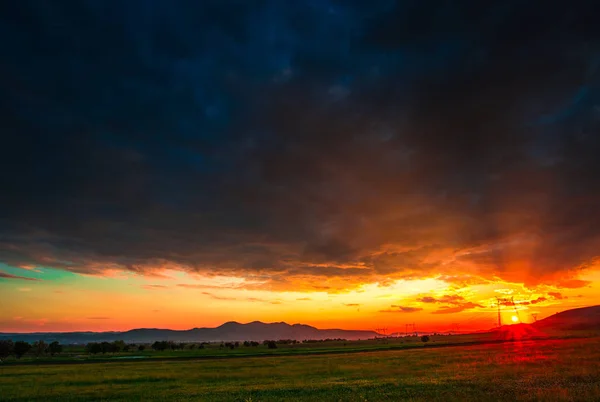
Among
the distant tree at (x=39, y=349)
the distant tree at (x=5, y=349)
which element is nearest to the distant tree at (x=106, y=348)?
the distant tree at (x=39, y=349)

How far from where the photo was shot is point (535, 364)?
44.4 metres

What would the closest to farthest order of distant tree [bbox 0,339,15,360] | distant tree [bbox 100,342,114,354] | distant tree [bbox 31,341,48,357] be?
distant tree [bbox 0,339,15,360]
distant tree [bbox 31,341,48,357]
distant tree [bbox 100,342,114,354]

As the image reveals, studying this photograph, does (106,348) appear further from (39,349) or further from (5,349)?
(5,349)

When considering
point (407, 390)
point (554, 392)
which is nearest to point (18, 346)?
point (407, 390)

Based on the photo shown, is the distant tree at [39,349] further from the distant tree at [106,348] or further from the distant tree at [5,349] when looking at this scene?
the distant tree at [106,348]

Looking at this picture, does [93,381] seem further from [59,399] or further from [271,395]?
[271,395]

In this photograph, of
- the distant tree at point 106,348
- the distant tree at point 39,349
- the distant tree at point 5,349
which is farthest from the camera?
the distant tree at point 106,348

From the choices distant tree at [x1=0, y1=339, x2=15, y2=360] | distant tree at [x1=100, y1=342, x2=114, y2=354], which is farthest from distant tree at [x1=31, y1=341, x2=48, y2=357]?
distant tree at [x1=100, y1=342, x2=114, y2=354]

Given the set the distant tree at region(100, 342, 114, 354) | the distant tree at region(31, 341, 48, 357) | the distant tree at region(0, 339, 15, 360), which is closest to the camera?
the distant tree at region(0, 339, 15, 360)

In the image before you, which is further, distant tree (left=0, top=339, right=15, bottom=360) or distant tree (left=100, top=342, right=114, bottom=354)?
distant tree (left=100, top=342, right=114, bottom=354)

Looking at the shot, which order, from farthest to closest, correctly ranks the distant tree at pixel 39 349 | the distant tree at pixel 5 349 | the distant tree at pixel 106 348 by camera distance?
the distant tree at pixel 106 348, the distant tree at pixel 39 349, the distant tree at pixel 5 349

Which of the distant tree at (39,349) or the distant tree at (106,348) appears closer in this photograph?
the distant tree at (39,349)

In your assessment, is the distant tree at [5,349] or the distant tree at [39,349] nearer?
the distant tree at [5,349]

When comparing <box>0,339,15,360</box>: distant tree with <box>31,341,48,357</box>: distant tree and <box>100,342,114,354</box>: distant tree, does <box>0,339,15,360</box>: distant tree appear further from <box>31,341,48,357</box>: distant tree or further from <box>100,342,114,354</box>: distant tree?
<box>100,342,114,354</box>: distant tree
